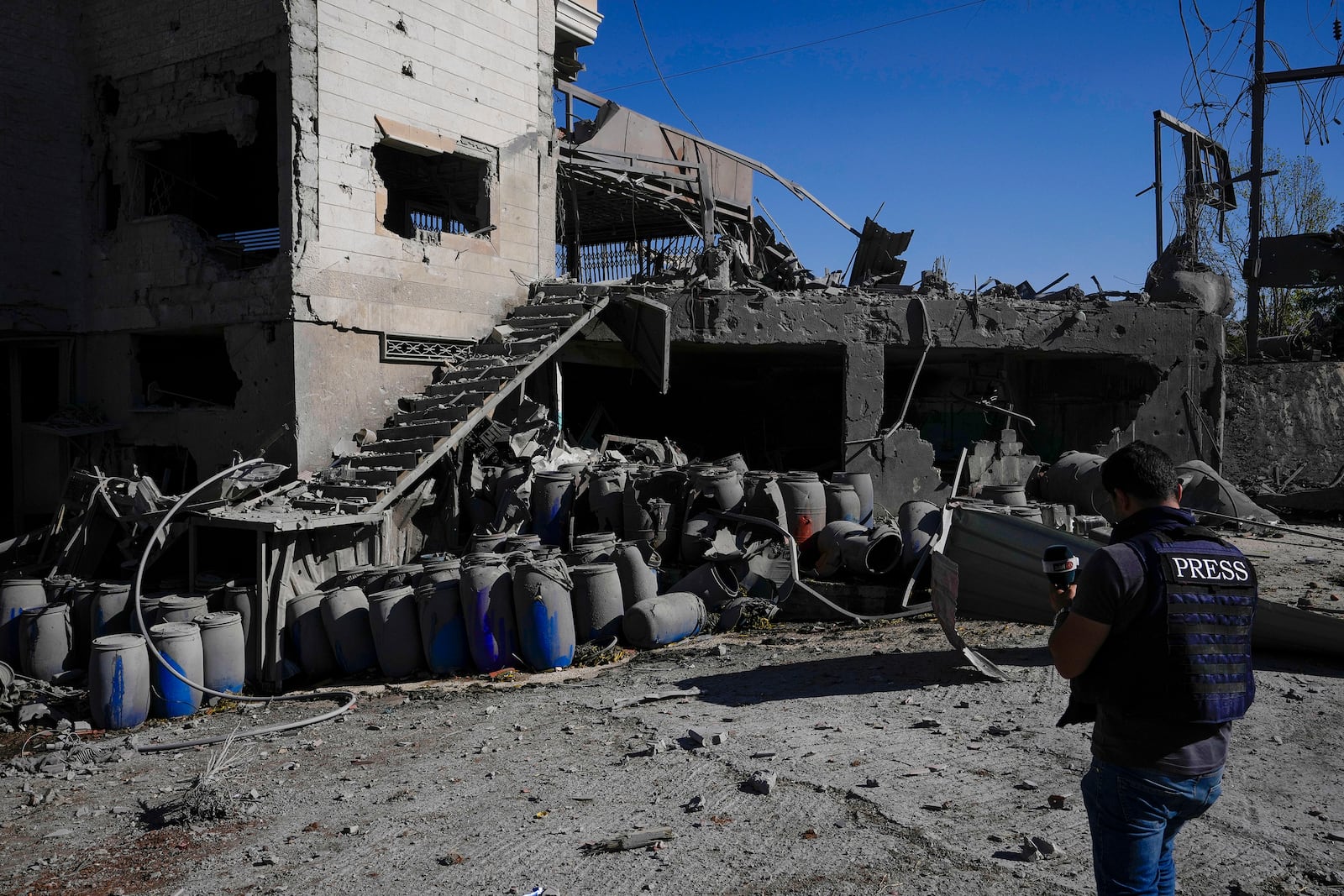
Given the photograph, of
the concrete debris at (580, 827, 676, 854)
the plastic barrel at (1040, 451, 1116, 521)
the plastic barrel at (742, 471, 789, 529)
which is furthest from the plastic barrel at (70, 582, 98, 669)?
the plastic barrel at (1040, 451, 1116, 521)

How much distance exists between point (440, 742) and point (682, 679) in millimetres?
1709

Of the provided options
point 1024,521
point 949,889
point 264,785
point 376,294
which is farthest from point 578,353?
point 949,889

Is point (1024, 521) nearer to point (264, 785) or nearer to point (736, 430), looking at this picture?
point (264, 785)

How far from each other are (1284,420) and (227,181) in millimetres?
16332

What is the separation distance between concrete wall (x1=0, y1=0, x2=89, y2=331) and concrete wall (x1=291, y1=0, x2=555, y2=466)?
384cm

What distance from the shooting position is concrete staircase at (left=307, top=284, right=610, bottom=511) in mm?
A: 8719

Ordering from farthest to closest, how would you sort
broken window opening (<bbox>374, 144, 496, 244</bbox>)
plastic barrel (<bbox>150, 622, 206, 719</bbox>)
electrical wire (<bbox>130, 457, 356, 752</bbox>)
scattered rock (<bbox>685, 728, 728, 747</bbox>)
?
broken window opening (<bbox>374, 144, 496, 244</bbox>) < plastic barrel (<bbox>150, 622, 206, 719</bbox>) < electrical wire (<bbox>130, 457, 356, 752</bbox>) < scattered rock (<bbox>685, 728, 728, 747</bbox>)

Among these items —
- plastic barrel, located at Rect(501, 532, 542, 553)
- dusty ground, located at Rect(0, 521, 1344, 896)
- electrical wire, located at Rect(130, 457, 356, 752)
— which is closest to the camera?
dusty ground, located at Rect(0, 521, 1344, 896)

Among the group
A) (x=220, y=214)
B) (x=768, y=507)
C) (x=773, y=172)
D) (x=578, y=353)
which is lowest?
(x=768, y=507)

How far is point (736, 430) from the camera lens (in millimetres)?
14648

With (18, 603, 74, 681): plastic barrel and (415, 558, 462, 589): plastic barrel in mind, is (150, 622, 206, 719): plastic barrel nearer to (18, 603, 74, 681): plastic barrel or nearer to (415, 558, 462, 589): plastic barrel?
(18, 603, 74, 681): plastic barrel

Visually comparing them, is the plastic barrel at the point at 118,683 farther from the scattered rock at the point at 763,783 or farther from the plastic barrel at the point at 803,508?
the plastic barrel at the point at 803,508

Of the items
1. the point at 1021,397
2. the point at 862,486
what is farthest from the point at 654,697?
the point at 1021,397

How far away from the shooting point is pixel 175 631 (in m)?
6.81
